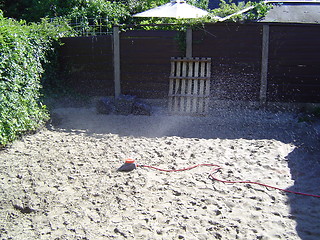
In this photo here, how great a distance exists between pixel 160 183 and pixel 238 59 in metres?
4.95

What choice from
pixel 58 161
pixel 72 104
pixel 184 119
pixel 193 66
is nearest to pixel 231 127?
pixel 184 119

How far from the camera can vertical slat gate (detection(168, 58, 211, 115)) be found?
835 centimetres

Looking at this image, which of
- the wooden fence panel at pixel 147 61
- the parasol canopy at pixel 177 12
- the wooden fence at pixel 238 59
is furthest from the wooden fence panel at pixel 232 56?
the parasol canopy at pixel 177 12

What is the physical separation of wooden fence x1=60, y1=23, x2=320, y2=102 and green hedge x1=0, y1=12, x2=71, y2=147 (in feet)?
8.13

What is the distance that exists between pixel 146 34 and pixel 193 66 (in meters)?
1.37

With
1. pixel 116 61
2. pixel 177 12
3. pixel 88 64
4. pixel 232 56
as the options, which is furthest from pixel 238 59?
pixel 88 64

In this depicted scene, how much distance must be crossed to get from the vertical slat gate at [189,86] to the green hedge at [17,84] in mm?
2883

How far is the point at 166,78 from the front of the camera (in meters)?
8.93

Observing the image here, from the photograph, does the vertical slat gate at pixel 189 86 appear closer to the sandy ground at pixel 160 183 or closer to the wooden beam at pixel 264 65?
the sandy ground at pixel 160 183

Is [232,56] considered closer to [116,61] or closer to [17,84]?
[116,61]

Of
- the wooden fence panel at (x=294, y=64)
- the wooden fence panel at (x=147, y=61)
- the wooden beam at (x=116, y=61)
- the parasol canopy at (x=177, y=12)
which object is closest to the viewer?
the wooden fence panel at (x=294, y=64)

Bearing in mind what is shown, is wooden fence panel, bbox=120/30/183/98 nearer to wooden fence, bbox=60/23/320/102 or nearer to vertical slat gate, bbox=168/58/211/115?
wooden fence, bbox=60/23/320/102

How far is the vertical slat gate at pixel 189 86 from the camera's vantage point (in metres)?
8.35

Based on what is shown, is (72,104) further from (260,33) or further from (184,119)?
(260,33)
